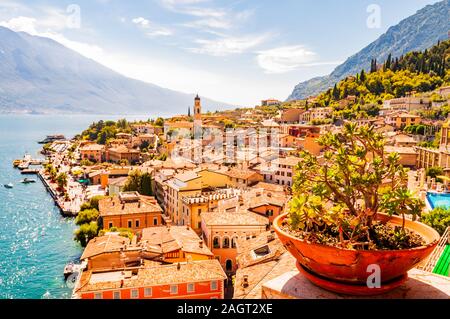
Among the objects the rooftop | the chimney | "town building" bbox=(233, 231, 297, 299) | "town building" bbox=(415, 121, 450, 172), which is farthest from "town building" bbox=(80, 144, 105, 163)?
the chimney

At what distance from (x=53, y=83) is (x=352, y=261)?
490ft

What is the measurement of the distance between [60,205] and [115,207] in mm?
13955

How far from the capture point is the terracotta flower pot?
262 centimetres

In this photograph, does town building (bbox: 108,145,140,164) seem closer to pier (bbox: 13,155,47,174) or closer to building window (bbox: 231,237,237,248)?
pier (bbox: 13,155,47,174)

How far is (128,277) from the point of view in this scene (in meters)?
13.4

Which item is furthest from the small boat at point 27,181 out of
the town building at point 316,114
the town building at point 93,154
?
the town building at point 316,114

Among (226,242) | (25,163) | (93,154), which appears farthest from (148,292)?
(25,163)

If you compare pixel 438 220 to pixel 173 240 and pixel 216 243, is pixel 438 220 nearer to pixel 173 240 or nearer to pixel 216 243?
pixel 216 243

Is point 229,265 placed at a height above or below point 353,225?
below

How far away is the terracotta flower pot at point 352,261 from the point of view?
2621 mm

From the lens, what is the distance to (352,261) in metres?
2.64

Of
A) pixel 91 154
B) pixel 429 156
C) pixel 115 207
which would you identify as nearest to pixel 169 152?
pixel 91 154

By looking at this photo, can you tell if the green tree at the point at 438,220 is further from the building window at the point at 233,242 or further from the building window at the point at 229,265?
the building window at the point at 229,265

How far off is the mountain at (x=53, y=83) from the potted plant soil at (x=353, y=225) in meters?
93.9
